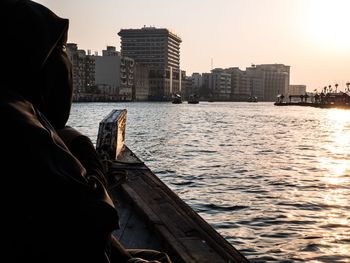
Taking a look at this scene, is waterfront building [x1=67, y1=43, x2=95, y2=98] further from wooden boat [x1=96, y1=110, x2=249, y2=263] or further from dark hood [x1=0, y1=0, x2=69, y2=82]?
dark hood [x1=0, y1=0, x2=69, y2=82]

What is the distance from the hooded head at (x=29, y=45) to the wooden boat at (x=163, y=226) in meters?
3.34

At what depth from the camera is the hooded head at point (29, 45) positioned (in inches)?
58.6

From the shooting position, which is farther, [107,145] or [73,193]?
[107,145]

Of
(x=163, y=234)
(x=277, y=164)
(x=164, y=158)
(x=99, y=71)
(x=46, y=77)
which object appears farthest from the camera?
(x=99, y=71)

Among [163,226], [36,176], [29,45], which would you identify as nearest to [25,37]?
[29,45]

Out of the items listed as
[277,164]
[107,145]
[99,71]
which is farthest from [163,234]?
[99,71]

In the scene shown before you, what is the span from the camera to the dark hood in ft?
4.87

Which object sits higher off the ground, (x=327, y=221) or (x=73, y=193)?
(x=73, y=193)

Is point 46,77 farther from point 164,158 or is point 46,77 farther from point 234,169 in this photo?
point 164,158

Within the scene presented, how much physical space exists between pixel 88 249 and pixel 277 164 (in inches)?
837

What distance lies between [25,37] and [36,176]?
0.49 m

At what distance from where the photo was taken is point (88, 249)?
1.43m

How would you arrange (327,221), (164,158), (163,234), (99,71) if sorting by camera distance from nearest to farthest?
(163,234) < (327,221) < (164,158) < (99,71)

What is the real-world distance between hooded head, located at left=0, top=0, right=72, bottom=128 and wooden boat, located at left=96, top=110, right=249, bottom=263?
334cm
